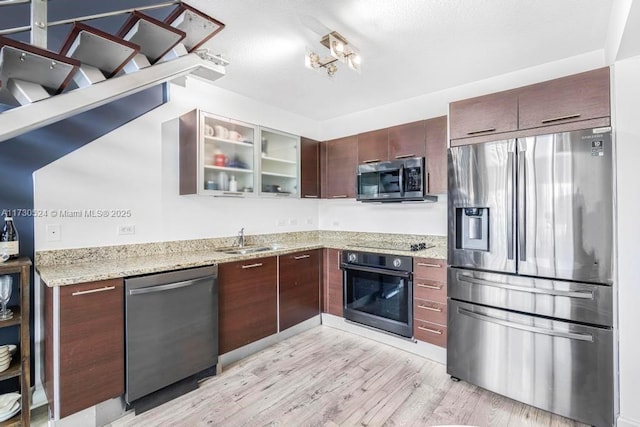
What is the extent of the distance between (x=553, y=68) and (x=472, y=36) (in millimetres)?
972

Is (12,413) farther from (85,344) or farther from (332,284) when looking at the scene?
(332,284)

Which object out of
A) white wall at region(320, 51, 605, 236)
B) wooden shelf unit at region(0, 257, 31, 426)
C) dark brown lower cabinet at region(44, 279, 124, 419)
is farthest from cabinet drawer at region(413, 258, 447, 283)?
wooden shelf unit at region(0, 257, 31, 426)

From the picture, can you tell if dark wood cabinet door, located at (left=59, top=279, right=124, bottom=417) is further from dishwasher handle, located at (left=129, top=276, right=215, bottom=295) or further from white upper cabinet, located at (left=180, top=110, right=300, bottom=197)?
white upper cabinet, located at (left=180, top=110, right=300, bottom=197)

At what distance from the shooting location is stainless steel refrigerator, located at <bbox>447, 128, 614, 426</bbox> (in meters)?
1.86

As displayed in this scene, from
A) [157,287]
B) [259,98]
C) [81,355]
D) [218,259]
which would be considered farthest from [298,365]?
[259,98]

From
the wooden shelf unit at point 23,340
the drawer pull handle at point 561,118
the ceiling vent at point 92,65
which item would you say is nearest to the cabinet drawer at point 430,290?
the drawer pull handle at point 561,118

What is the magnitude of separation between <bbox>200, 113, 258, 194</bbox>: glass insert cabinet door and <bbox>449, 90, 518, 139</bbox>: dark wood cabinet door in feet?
6.13

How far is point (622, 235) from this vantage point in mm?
1814

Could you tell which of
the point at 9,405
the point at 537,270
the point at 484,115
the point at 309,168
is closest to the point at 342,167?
the point at 309,168

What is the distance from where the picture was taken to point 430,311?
2689 millimetres

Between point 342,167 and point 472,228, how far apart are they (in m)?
1.79

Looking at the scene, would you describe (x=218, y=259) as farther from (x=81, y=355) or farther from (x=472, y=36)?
(x=472, y=36)

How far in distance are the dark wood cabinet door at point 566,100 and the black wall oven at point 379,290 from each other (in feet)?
4.75

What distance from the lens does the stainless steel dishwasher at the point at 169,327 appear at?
198 cm
